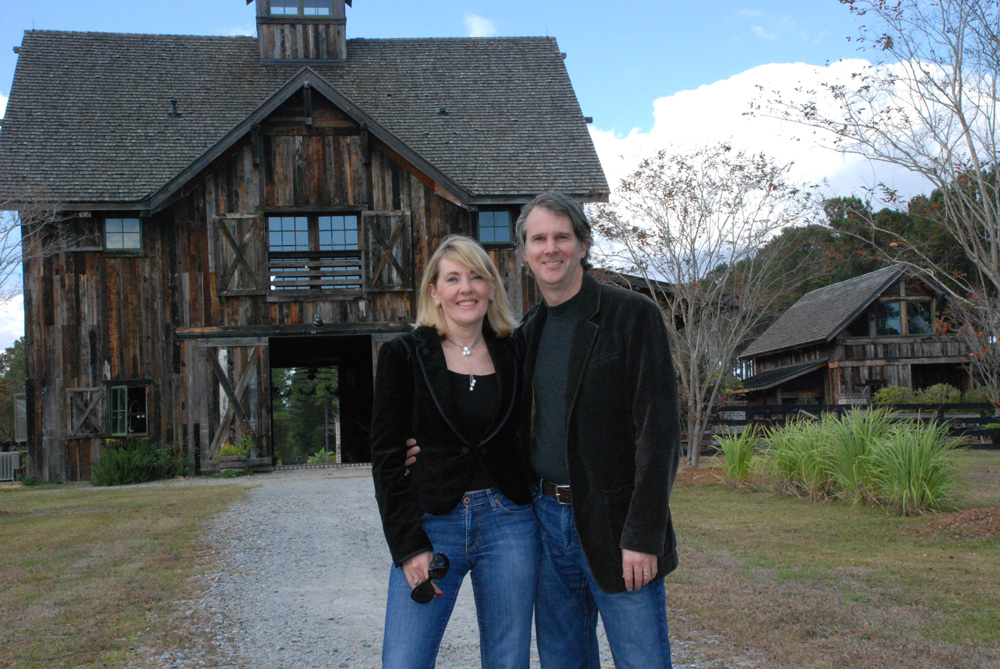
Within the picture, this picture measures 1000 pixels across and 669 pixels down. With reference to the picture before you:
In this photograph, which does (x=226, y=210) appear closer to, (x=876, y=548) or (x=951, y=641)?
(x=876, y=548)

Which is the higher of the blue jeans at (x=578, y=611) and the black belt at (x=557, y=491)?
the black belt at (x=557, y=491)

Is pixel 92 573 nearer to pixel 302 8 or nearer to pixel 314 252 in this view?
pixel 314 252

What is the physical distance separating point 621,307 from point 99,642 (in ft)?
12.3

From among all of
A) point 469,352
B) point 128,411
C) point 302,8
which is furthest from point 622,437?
point 302,8

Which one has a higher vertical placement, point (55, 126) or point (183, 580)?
point (55, 126)

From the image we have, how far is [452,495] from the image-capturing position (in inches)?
120

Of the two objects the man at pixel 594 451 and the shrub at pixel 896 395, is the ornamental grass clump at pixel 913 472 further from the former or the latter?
the shrub at pixel 896 395

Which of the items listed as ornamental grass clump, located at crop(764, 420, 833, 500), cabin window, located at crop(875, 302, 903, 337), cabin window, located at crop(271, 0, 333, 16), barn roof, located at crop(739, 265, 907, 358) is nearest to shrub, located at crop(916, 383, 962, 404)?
barn roof, located at crop(739, 265, 907, 358)

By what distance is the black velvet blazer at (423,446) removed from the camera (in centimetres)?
301

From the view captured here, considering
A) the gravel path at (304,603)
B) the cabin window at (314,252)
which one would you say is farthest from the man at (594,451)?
the cabin window at (314,252)

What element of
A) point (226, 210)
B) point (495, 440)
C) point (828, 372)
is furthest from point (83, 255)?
point (828, 372)

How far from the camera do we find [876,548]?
292 inches

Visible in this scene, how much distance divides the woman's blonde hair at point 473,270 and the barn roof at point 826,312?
27.4 meters

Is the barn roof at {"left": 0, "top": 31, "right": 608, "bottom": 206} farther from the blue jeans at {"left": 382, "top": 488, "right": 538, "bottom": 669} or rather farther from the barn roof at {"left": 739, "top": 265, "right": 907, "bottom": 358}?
the barn roof at {"left": 739, "top": 265, "right": 907, "bottom": 358}
